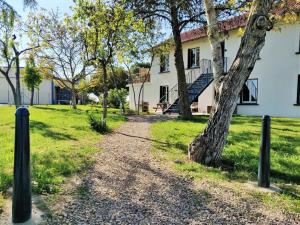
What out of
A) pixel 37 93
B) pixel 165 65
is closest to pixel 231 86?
pixel 165 65

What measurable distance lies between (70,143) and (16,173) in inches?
214

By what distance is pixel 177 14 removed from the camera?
17969mm

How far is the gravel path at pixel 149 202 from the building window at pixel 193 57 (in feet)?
74.7

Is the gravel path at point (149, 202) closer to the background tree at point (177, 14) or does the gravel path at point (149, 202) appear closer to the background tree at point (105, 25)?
the background tree at point (105, 25)

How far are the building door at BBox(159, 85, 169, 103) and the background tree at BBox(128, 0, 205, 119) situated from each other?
1301cm

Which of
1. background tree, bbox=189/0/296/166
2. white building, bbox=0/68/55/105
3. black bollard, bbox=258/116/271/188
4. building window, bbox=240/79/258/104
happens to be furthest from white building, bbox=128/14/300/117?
white building, bbox=0/68/55/105

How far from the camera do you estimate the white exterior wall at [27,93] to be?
5050cm

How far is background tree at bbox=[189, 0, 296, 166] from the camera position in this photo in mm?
6324

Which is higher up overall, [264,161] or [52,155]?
[264,161]

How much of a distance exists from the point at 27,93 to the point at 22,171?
5084 cm

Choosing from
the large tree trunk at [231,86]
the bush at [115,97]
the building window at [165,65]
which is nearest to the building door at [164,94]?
the building window at [165,65]

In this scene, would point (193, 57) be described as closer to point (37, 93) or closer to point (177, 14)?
point (177, 14)

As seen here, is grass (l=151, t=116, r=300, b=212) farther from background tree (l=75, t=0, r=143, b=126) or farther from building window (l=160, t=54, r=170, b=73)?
building window (l=160, t=54, r=170, b=73)

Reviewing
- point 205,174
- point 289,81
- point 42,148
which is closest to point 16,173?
point 205,174
